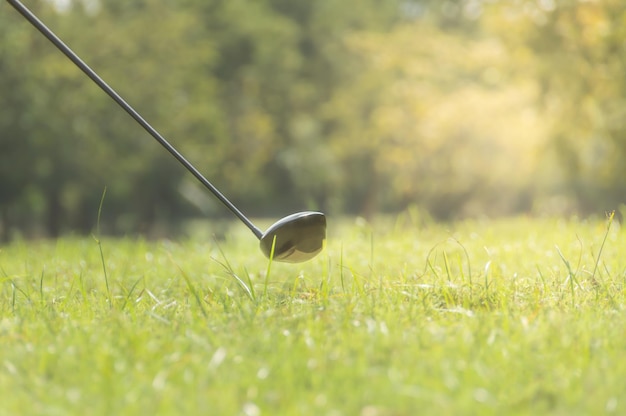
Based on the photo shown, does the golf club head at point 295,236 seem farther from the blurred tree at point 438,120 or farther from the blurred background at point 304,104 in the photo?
the blurred tree at point 438,120

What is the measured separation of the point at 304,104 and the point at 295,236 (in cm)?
2297

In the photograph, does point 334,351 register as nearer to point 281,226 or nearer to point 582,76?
point 281,226

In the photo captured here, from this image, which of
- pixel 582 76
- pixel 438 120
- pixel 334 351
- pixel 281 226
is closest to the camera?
pixel 334 351

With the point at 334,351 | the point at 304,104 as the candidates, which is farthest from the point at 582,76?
the point at 304,104

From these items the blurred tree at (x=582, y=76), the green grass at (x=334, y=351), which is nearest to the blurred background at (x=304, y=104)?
the blurred tree at (x=582, y=76)

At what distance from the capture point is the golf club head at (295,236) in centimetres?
324

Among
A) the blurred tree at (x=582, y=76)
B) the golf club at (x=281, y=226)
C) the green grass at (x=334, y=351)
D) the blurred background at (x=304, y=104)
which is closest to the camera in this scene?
the green grass at (x=334, y=351)

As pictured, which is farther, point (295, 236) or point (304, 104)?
point (304, 104)

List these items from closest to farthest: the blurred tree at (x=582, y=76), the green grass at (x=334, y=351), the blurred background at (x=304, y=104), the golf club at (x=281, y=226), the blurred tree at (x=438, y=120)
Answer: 1. the green grass at (x=334, y=351)
2. the golf club at (x=281, y=226)
3. the blurred tree at (x=582, y=76)
4. the blurred background at (x=304, y=104)
5. the blurred tree at (x=438, y=120)

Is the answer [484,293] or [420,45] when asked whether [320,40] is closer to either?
[420,45]

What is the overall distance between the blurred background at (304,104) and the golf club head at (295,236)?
317 inches

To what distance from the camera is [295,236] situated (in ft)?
10.7

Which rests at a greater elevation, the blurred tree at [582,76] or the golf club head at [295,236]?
the blurred tree at [582,76]

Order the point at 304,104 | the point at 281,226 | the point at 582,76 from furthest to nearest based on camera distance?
the point at 304,104 → the point at 582,76 → the point at 281,226
